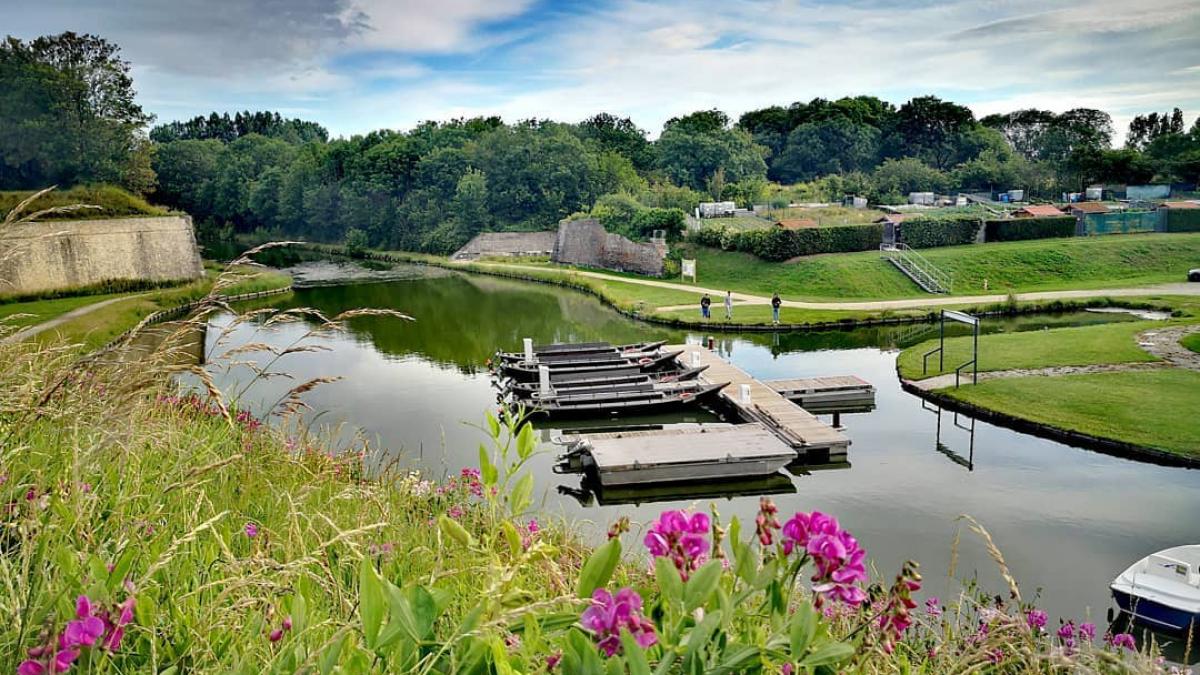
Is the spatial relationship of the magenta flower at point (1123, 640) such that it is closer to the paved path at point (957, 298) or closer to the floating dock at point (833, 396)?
the floating dock at point (833, 396)

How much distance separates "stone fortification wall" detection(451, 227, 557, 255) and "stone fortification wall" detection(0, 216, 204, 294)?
17.1 m

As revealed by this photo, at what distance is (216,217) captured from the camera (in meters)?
73.2

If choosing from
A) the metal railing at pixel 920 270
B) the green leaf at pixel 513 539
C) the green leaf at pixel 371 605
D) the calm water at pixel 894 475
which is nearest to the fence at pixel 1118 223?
the metal railing at pixel 920 270

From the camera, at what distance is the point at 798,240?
35906mm

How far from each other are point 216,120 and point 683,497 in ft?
404

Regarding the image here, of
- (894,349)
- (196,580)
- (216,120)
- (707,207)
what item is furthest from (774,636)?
(216,120)

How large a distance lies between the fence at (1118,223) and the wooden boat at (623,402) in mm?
32177

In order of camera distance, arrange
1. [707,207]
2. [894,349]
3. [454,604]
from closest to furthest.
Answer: [454,604]
[894,349]
[707,207]

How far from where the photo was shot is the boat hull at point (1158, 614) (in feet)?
25.6

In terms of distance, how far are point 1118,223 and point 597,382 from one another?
34.8m

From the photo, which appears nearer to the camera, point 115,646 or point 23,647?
point 115,646

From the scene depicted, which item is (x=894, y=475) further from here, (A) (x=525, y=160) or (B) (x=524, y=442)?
(A) (x=525, y=160)

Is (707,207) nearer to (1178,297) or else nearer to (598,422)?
(1178,297)

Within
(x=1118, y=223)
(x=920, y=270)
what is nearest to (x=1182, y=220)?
(x=1118, y=223)
